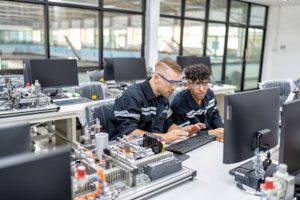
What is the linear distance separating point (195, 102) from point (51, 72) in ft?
6.40

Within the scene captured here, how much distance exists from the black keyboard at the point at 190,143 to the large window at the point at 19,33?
3.14m

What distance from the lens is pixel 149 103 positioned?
211cm

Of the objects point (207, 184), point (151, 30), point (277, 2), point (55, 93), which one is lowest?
point (207, 184)

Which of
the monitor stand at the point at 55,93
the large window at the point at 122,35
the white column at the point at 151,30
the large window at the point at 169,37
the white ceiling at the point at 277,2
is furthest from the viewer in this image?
the white ceiling at the point at 277,2

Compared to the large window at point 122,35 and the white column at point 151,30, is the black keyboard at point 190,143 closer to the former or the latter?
the white column at point 151,30

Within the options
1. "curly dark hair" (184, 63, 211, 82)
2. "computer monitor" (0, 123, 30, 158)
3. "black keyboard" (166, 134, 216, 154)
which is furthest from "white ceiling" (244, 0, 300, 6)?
"computer monitor" (0, 123, 30, 158)

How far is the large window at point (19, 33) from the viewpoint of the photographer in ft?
13.2

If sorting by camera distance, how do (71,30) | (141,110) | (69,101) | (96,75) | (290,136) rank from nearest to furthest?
(290,136) < (141,110) < (69,101) < (96,75) < (71,30)

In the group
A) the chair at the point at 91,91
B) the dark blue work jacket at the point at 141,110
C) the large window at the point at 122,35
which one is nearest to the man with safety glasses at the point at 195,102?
the dark blue work jacket at the point at 141,110

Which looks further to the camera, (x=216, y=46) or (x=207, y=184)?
(x=216, y=46)

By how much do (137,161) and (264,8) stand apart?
7.78m

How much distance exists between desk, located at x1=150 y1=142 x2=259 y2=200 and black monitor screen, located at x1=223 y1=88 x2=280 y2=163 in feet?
0.48

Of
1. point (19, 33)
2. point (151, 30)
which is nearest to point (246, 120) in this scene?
point (19, 33)

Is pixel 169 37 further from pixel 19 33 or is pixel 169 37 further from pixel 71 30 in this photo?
pixel 19 33
